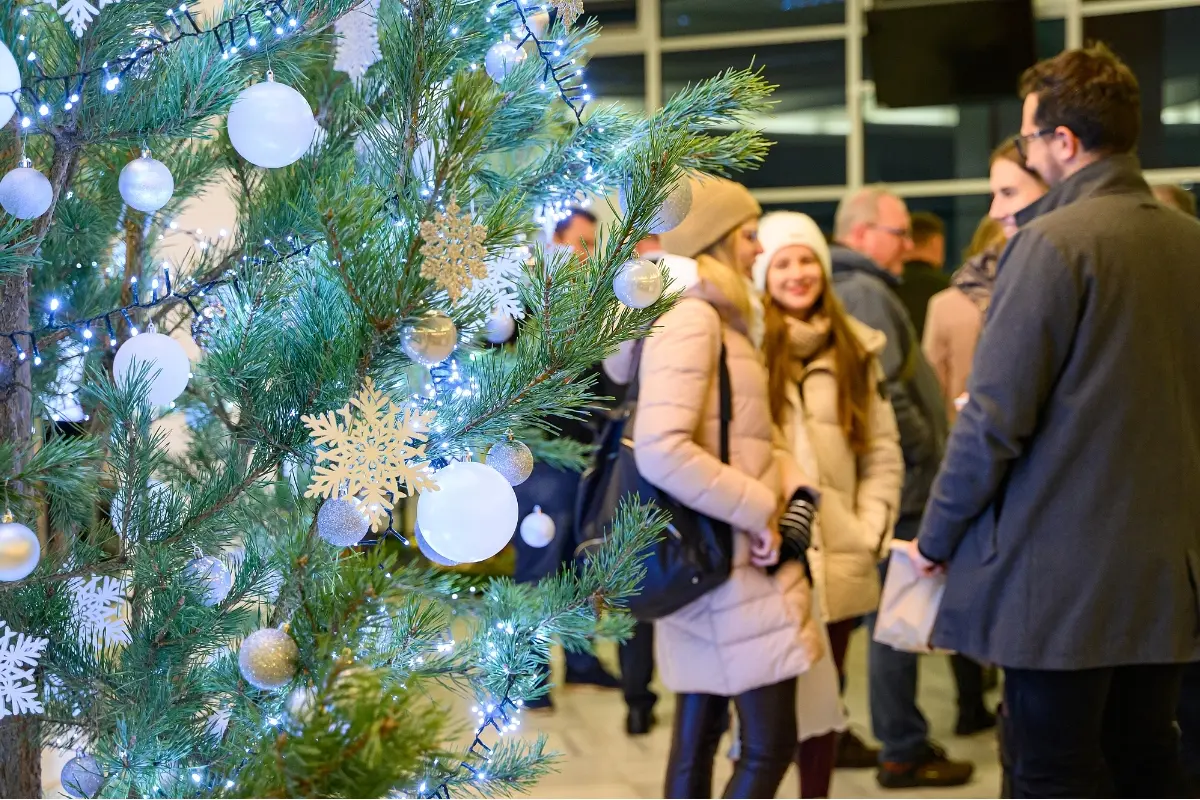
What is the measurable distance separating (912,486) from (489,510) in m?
2.65

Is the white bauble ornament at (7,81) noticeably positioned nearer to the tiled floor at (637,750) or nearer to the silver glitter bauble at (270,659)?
the silver glitter bauble at (270,659)

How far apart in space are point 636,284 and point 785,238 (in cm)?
179

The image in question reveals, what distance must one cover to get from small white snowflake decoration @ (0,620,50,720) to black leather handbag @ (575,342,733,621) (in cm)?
110

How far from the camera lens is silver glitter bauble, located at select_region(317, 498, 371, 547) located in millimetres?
998

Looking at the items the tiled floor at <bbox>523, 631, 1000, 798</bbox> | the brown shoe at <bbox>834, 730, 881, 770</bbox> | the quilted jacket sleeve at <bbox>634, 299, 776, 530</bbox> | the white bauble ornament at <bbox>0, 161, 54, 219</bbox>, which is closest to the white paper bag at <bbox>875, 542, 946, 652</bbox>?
the quilted jacket sleeve at <bbox>634, 299, 776, 530</bbox>

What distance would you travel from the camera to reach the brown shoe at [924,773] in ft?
10.5

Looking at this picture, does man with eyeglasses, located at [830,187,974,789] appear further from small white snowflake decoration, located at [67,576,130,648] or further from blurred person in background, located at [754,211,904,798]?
small white snowflake decoration, located at [67,576,130,648]

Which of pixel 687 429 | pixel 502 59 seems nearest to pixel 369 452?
pixel 502 59

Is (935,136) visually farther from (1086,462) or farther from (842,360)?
(1086,462)

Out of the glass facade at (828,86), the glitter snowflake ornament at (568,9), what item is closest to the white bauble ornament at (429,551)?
the glitter snowflake ornament at (568,9)

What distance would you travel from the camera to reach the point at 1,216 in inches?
39.9

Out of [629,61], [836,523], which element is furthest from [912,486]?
[629,61]

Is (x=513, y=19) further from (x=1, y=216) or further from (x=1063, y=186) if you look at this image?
(x=1063, y=186)

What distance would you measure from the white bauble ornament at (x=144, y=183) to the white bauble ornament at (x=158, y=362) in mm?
122
